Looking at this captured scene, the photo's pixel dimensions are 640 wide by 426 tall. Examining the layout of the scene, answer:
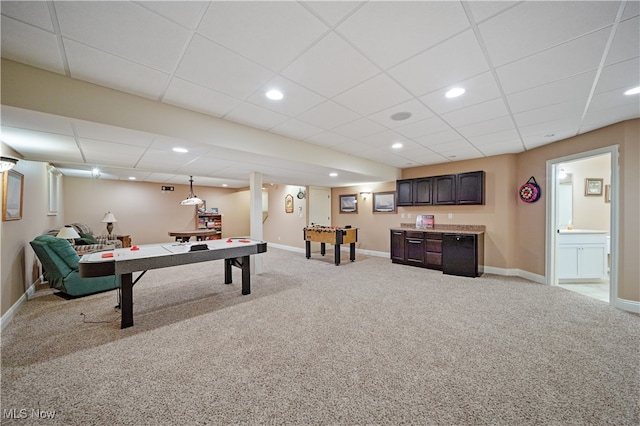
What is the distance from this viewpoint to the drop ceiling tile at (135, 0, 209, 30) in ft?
4.78

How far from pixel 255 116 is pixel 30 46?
6.18 ft

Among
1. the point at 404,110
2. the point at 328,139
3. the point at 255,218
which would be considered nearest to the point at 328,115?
the point at 404,110

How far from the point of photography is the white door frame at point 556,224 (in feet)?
11.0

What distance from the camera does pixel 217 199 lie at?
10.5 meters

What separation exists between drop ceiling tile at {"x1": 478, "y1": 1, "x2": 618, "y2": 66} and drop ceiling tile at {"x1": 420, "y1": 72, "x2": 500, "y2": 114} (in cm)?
39

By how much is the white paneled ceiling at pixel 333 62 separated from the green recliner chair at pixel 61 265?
1.39m

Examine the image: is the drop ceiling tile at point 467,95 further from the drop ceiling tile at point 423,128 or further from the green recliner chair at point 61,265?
the green recliner chair at point 61,265

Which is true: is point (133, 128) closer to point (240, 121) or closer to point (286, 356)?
point (240, 121)

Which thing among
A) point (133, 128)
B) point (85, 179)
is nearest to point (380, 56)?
point (133, 128)

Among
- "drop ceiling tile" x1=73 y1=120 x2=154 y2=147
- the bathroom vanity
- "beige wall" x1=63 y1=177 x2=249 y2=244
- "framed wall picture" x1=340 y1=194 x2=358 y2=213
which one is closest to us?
"drop ceiling tile" x1=73 y1=120 x2=154 y2=147

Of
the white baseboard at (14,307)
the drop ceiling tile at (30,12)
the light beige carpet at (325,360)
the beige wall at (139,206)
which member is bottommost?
the light beige carpet at (325,360)

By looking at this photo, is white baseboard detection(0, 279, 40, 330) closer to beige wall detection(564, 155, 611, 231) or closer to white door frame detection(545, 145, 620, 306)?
white door frame detection(545, 145, 620, 306)

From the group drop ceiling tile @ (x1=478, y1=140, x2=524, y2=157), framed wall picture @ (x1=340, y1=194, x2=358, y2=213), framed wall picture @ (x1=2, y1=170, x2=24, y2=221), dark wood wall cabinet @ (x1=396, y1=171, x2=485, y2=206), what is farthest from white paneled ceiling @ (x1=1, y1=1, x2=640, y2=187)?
framed wall picture @ (x1=340, y1=194, x2=358, y2=213)

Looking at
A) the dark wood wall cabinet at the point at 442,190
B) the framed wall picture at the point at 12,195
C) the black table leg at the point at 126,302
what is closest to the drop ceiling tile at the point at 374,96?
the black table leg at the point at 126,302
